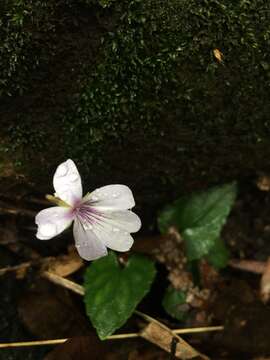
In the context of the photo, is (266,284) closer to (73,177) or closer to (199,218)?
(199,218)

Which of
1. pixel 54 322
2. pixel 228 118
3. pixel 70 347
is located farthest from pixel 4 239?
pixel 228 118

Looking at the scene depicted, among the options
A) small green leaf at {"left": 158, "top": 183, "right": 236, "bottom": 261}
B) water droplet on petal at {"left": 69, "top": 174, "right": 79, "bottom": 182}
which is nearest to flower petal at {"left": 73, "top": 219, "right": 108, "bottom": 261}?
water droplet on petal at {"left": 69, "top": 174, "right": 79, "bottom": 182}

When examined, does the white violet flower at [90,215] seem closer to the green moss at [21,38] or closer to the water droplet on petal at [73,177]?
the water droplet on petal at [73,177]

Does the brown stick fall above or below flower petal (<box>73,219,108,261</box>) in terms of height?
below

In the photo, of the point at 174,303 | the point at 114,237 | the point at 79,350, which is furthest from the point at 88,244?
the point at 174,303

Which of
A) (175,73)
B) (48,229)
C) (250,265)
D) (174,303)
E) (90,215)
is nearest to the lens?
(48,229)

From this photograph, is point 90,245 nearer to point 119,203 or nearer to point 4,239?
point 119,203

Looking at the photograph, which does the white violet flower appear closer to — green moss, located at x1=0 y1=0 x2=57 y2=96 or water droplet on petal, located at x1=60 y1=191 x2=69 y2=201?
water droplet on petal, located at x1=60 y1=191 x2=69 y2=201
